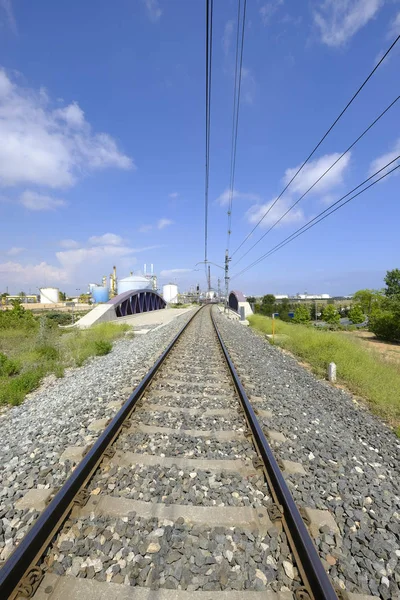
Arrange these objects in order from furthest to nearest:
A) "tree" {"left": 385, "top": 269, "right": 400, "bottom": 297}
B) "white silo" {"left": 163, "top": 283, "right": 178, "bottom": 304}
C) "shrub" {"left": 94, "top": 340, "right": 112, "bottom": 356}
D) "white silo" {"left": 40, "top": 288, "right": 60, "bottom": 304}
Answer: "white silo" {"left": 163, "top": 283, "right": 178, "bottom": 304} < "white silo" {"left": 40, "top": 288, "right": 60, "bottom": 304} < "tree" {"left": 385, "top": 269, "right": 400, "bottom": 297} < "shrub" {"left": 94, "top": 340, "right": 112, "bottom": 356}

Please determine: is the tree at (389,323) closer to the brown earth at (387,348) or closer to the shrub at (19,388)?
the brown earth at (387,348)

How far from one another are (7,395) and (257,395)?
536cm

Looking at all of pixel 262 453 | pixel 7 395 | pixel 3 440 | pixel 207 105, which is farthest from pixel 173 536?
pixel 207 105

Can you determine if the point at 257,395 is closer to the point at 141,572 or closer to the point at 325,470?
the point at 325,470

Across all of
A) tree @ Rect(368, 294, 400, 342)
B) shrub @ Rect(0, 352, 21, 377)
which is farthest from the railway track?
tree @ Rect(368, 294, 400, 342)

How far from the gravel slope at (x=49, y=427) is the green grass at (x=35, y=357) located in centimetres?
34

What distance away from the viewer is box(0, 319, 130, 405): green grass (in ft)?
22.3

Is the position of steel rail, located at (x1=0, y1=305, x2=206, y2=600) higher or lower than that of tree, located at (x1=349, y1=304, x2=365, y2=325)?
higher

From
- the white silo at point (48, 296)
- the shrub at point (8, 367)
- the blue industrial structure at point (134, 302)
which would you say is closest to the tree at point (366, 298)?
the blue industrial structure at point (134, 302)

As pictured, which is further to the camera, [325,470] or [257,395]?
[257,395]

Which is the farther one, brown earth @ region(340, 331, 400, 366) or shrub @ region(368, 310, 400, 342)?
shrub @ region(368, 310, 400, 342)

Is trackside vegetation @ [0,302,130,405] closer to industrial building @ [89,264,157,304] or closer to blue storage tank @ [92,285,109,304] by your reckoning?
industrial building @ [89,264,157,304]

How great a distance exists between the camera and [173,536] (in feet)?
7.74

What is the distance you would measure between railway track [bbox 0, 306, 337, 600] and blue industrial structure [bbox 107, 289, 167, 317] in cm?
2343
